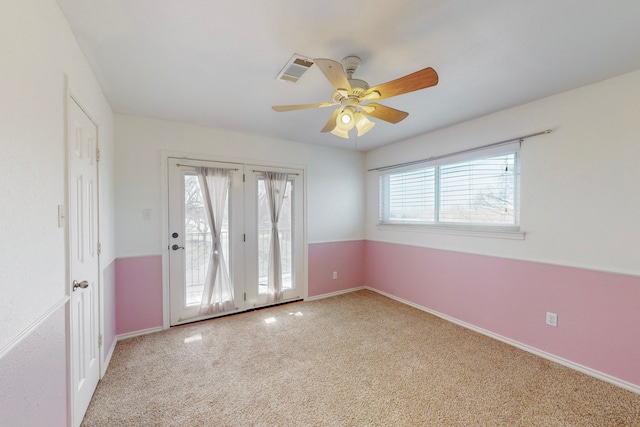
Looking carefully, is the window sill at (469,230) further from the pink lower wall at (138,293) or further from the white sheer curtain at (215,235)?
the pink lower wall at (138,293)

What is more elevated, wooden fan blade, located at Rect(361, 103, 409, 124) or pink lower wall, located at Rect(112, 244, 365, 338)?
wooden fan blade, located at Rect(361, 103, 409, 124)

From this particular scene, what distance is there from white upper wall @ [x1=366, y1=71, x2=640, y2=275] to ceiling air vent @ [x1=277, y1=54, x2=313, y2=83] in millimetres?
2200

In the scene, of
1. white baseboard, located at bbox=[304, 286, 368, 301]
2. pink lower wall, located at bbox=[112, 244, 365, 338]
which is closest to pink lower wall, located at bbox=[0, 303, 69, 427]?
pink lower wall, located at bbox=[112, 244, 365, 338]

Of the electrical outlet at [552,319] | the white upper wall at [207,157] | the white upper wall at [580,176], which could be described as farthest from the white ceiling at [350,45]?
the electrical outlet at [552,319]

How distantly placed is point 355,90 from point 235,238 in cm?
250

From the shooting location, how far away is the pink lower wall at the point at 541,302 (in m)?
2.07

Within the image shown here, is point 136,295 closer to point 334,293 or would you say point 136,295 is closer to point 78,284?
point 78,284

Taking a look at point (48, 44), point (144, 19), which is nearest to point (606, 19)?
point (144, 19)

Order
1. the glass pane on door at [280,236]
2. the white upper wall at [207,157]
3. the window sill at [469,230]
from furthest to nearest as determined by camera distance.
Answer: the glass pane on door at [280,236] < the white upper wall at [207,157] < the window sill at [469,230]

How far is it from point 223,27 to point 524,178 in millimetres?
2946

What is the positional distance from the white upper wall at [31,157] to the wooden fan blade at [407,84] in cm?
164

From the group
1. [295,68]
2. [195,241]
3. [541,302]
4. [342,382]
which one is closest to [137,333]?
[195,241]

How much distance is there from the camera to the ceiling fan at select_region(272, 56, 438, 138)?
1437mm

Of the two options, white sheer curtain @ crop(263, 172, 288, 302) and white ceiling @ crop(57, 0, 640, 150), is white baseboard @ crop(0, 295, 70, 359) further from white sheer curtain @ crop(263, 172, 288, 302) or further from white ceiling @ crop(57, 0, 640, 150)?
white sheer curtain @ crop(263, 172, 288, 302)
